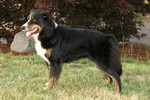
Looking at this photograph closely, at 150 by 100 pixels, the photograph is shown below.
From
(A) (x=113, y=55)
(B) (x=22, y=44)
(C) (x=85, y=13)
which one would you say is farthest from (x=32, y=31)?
(C) (x=85, y=13)

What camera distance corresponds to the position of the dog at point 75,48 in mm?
Answer: 6699

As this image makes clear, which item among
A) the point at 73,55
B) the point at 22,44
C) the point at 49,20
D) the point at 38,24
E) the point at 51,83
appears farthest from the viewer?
the point at 22,44

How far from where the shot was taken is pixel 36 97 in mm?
5957

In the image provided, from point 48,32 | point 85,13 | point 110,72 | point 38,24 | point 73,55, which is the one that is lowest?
point 85,13

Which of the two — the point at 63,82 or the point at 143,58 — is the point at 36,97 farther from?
the point at 143,58

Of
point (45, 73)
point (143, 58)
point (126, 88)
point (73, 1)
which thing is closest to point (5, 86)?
point (45, 73)

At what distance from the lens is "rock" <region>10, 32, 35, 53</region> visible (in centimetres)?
1114

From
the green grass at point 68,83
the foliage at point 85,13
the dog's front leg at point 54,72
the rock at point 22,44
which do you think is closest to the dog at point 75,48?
the dog's front leg at point 54,72

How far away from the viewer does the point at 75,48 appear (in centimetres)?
685

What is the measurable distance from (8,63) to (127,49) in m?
5.47

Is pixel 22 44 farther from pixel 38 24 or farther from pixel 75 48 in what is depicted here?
pixel 38 24

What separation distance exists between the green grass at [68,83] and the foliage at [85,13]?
7.59ft

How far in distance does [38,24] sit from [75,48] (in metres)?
0.83

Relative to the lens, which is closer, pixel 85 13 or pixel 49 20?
pixel 49 20
